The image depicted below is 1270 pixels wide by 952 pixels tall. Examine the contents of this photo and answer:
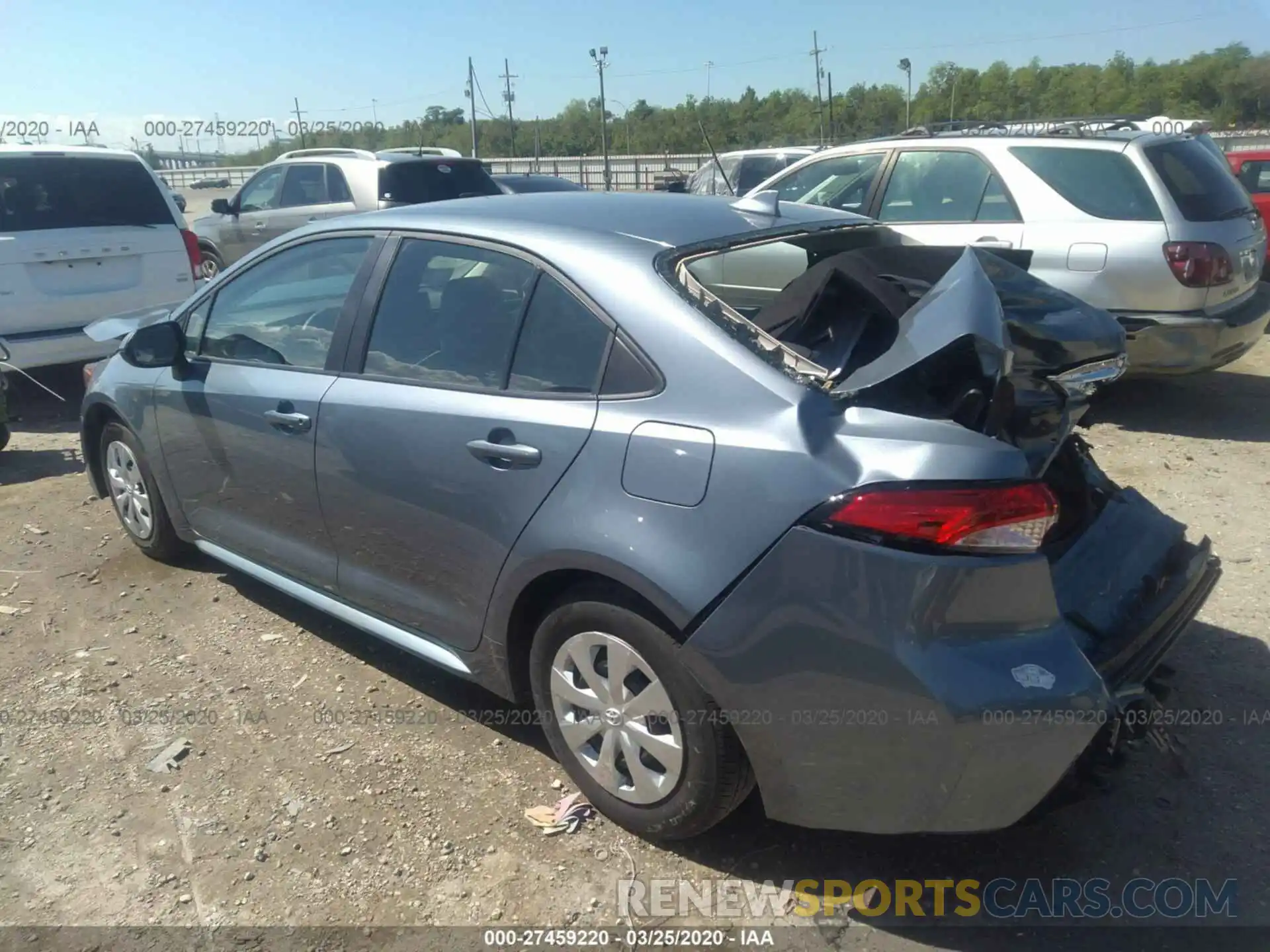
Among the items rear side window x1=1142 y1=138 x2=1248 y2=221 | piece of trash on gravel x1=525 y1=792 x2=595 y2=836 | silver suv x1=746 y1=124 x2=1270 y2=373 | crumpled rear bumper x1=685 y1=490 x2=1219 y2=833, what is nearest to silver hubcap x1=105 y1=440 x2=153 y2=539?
piece of trash on gravel x1=525 y1=792 x2=595 y2=836

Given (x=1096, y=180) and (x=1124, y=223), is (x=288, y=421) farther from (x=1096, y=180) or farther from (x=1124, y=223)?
(x=1096, y=180)

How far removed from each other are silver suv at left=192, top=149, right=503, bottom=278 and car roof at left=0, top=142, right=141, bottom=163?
3378 millimetres

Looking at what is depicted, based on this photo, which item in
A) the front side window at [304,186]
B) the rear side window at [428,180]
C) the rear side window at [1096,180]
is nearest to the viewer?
the rear side window at [1096,180]

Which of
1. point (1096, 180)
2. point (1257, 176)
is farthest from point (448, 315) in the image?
point (1257, 176)

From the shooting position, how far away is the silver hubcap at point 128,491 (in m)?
4.75

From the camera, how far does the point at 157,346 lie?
409 cm

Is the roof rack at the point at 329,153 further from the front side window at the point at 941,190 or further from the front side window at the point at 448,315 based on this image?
the front side window at the point at 448,315

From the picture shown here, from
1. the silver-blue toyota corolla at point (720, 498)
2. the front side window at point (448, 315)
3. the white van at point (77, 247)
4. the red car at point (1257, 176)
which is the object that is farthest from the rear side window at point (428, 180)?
the red car at point (1257, 176)

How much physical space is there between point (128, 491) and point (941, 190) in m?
5.39

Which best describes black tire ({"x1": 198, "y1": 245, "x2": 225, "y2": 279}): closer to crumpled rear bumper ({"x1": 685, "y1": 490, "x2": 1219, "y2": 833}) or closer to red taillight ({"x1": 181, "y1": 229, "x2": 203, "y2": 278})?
red taillight ({"x1": 181, "y1": 229, "x2": 203, "y2": 278})

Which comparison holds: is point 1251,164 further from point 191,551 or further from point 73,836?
point 73,836

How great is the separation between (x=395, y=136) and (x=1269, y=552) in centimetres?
5051

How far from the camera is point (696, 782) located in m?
2.64

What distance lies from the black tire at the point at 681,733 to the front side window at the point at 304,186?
34.8ft
